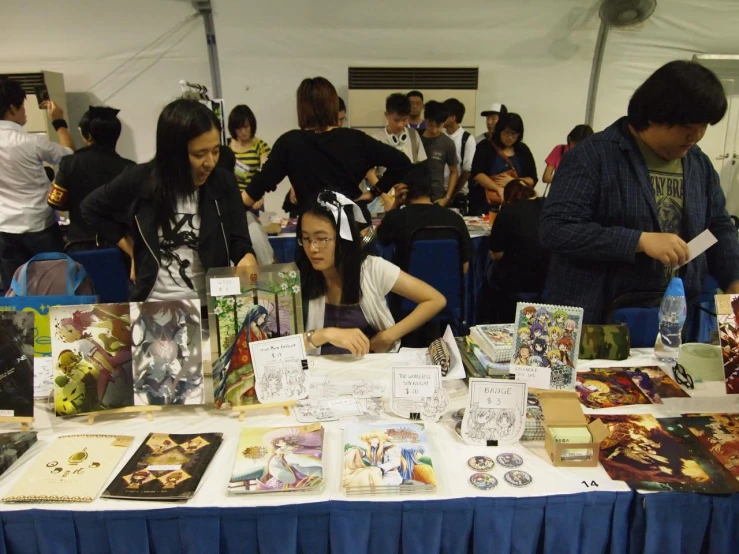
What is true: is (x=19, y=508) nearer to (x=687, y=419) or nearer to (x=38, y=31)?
(x=687, y=419)

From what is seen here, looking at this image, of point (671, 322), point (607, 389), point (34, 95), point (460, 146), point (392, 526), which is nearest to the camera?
point (392, 526)

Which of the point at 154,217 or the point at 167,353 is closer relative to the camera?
the point at 167,353

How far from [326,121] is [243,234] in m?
0.92

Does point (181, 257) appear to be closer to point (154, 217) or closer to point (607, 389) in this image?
point (154, 217)

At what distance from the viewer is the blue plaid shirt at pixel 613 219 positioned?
5.18 ft

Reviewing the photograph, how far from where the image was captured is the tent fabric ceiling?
4910 mm

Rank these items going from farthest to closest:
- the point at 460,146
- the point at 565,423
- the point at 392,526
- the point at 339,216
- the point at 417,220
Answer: the point at 460,146, the point at 417,220, the point at 339,216, the point at 565,423, the point at 392,526

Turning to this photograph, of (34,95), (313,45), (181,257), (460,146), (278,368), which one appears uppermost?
(313,45)

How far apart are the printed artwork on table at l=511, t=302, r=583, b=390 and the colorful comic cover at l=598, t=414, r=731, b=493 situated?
0.49 ft

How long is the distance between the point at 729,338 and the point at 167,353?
143cm

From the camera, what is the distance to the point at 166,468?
113cm

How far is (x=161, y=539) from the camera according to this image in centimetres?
104

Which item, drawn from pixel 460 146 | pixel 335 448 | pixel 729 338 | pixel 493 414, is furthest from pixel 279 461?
pixel 460 146

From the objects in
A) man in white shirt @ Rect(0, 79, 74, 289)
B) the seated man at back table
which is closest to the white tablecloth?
the seated man at back table
